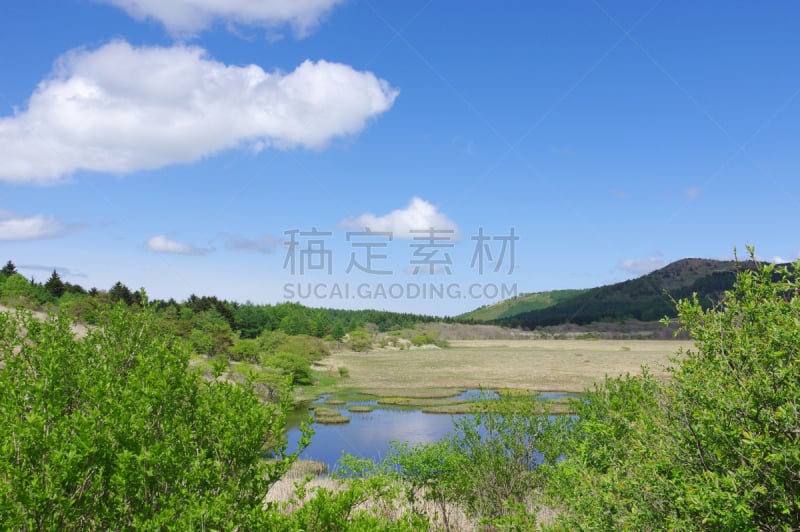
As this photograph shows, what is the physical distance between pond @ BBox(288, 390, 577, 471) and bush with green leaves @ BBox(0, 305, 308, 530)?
32.1 metres

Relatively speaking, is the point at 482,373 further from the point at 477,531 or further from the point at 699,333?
the point at 699,333

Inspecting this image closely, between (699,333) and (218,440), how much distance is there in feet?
34.1

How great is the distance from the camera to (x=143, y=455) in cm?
923

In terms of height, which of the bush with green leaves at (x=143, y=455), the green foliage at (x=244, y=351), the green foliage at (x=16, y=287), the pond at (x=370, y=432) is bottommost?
the pond at (x=370, y=432)

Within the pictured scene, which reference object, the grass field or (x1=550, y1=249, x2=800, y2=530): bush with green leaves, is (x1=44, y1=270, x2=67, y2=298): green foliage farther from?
(x1=550, y1=249, x2=800, y2=530): bush with green leaves

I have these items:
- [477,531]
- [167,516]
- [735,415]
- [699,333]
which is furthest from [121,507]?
[477,531]

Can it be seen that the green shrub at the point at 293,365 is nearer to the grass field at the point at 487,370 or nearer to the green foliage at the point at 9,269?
the grass field at the point at 487,370

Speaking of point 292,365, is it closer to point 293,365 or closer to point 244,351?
point 293,365

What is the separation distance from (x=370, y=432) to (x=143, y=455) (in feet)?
154

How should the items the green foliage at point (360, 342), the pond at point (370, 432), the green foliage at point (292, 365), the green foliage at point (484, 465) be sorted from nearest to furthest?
the green foliage at point (484, 465), the pond at point (370, 432), the green foliage at point (292, 365), the green foliage at point (360, 342)

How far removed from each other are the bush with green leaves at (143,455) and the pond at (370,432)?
32.1 m

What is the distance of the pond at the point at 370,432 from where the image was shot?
46.4 m

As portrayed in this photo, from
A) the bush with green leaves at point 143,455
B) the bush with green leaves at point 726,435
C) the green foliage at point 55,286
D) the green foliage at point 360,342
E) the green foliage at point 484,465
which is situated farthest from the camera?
the green foliage at point 360,342

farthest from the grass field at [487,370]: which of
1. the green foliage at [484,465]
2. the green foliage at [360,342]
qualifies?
the green foliage at [484,465]
